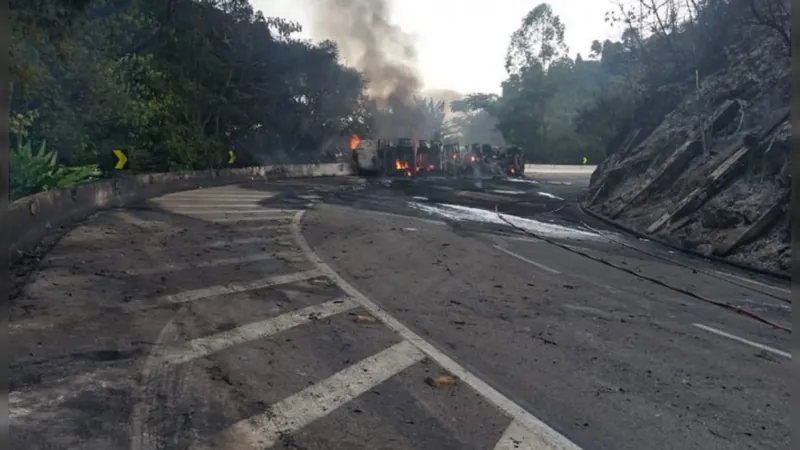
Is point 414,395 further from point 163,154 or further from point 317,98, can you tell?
point 317,98

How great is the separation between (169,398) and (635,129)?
33254 mm

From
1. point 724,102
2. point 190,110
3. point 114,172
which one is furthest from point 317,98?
point 724,102

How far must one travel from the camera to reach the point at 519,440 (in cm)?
411

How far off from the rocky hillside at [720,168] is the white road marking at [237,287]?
8.24 m

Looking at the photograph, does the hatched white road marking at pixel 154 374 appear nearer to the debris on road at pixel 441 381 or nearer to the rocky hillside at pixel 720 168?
the debris on road at pixel 441 381

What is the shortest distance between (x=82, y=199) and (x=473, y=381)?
12.3 metres

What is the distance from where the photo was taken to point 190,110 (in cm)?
3716

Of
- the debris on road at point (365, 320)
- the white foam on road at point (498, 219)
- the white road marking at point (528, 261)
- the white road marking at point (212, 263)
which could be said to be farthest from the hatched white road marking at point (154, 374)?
the white foam on road at point (498, 219)

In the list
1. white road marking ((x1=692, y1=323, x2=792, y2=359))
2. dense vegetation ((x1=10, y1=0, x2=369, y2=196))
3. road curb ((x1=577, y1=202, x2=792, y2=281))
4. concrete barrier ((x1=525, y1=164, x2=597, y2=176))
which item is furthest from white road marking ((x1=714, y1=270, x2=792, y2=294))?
concrete barrier ((x1=525, y1=164, x2=597, y2=176))

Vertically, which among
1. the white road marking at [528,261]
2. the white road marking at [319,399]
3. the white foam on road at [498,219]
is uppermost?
the white road marking at [319,399]

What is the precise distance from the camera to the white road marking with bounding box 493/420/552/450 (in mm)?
4016

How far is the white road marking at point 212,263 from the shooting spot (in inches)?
336

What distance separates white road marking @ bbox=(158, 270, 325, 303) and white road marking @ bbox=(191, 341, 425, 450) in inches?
108

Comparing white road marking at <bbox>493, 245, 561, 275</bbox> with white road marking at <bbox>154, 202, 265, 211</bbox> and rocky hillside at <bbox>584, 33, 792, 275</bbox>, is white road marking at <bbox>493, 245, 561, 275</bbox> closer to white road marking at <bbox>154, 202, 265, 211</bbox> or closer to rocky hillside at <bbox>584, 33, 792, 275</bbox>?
rocky hillside at <bbox>584, 33, 792, 275</bbox>
